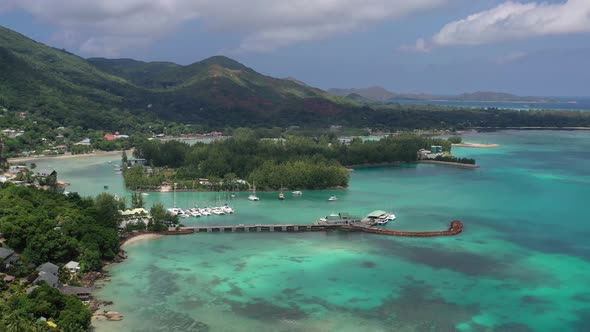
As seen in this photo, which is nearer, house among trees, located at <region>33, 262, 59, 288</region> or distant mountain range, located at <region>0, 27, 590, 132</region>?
house among trees, located at <region>33, 262, 59, 288</region>

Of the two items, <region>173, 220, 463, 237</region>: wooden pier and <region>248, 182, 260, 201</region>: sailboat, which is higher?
<region>248, 182, 260, 201</region>: sailboat

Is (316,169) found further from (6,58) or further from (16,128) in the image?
(6,58)

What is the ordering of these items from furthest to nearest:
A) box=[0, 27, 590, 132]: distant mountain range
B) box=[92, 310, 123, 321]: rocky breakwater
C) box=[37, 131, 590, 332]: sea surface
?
box=[0, 27, 590, 132]: distant mountain range → box=[37, 131, 590, 332]: sea surface → box=[92, 310, 123, 321]: rocky breakwater

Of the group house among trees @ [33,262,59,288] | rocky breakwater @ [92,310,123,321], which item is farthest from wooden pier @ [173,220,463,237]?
rocky breakwater @ [92,310,123,321]

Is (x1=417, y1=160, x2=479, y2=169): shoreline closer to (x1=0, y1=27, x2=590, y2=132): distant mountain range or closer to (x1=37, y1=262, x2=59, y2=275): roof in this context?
(x1=0, y1=27, x2=590, y2=132): distant mountain range

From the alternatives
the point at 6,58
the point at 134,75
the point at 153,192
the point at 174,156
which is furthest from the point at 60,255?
the point at 134,75

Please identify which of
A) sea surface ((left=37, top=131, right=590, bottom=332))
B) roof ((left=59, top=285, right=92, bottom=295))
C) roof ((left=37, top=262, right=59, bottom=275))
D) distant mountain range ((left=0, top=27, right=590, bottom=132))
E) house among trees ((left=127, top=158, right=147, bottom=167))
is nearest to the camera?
sea surface ((left=37, top=131, right=590, bottom=332))

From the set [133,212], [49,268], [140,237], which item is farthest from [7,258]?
[133,212]

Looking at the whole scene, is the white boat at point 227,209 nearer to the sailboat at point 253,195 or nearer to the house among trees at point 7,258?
the sailboat at point 253,195

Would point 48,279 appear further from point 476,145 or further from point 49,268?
point 476,145
